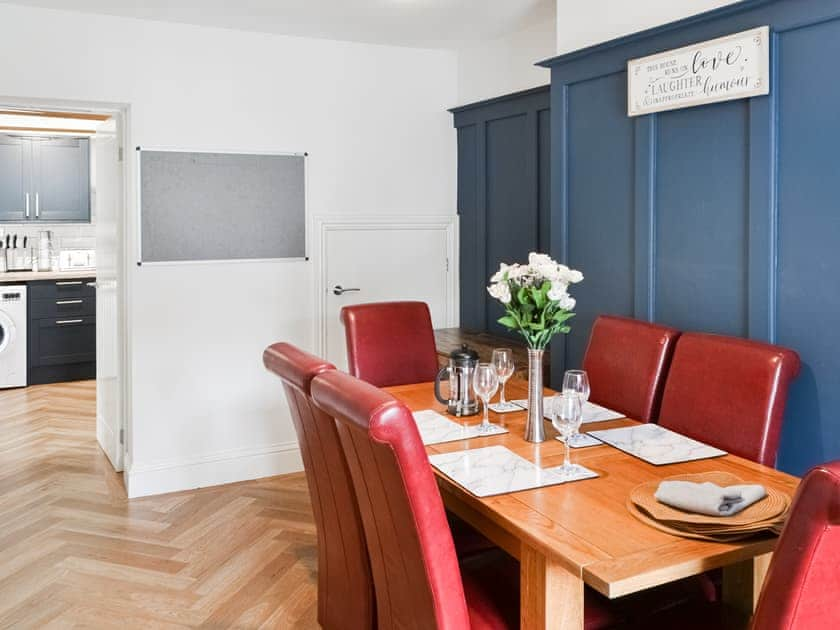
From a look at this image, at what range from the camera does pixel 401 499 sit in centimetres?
148

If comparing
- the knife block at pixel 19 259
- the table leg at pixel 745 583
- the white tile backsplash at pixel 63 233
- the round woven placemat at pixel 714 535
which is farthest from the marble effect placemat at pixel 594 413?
the knife block at pixel 19 259

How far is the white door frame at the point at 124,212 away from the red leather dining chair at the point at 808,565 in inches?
137

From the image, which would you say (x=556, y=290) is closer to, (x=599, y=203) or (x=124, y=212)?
(x=599, y=203)

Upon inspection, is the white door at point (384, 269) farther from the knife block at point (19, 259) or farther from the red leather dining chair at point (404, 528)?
the knife block at point (19, 259)

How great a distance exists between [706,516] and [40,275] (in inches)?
249

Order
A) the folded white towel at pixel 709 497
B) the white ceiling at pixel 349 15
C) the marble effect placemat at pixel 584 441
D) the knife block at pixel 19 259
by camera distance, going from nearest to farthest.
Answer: the folded white towel at pixel 709 497, the marble effect placemat at pixel 584 441, the white ceiling at pixel 349 15, the knife block at pixel 19 259

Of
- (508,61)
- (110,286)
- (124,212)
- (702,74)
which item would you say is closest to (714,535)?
(702,74)

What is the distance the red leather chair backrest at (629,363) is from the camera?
2506 millimetres

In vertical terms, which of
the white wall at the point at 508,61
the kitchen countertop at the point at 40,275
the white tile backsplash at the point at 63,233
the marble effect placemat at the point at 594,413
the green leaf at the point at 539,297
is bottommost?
the marble effect placemat at the point at 594,413

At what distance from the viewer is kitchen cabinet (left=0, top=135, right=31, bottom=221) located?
6.63 meters

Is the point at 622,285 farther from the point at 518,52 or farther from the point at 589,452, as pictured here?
the point at 518,52

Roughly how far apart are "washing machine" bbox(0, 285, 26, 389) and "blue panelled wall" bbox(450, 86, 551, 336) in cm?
399

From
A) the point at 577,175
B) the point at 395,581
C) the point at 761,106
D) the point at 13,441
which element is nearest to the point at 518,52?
the point at 577,175

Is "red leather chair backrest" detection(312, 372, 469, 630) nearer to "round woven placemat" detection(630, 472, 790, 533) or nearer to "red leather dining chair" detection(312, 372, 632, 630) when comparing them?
"red leather dining chair" detection(312, 372, 632, 630)
